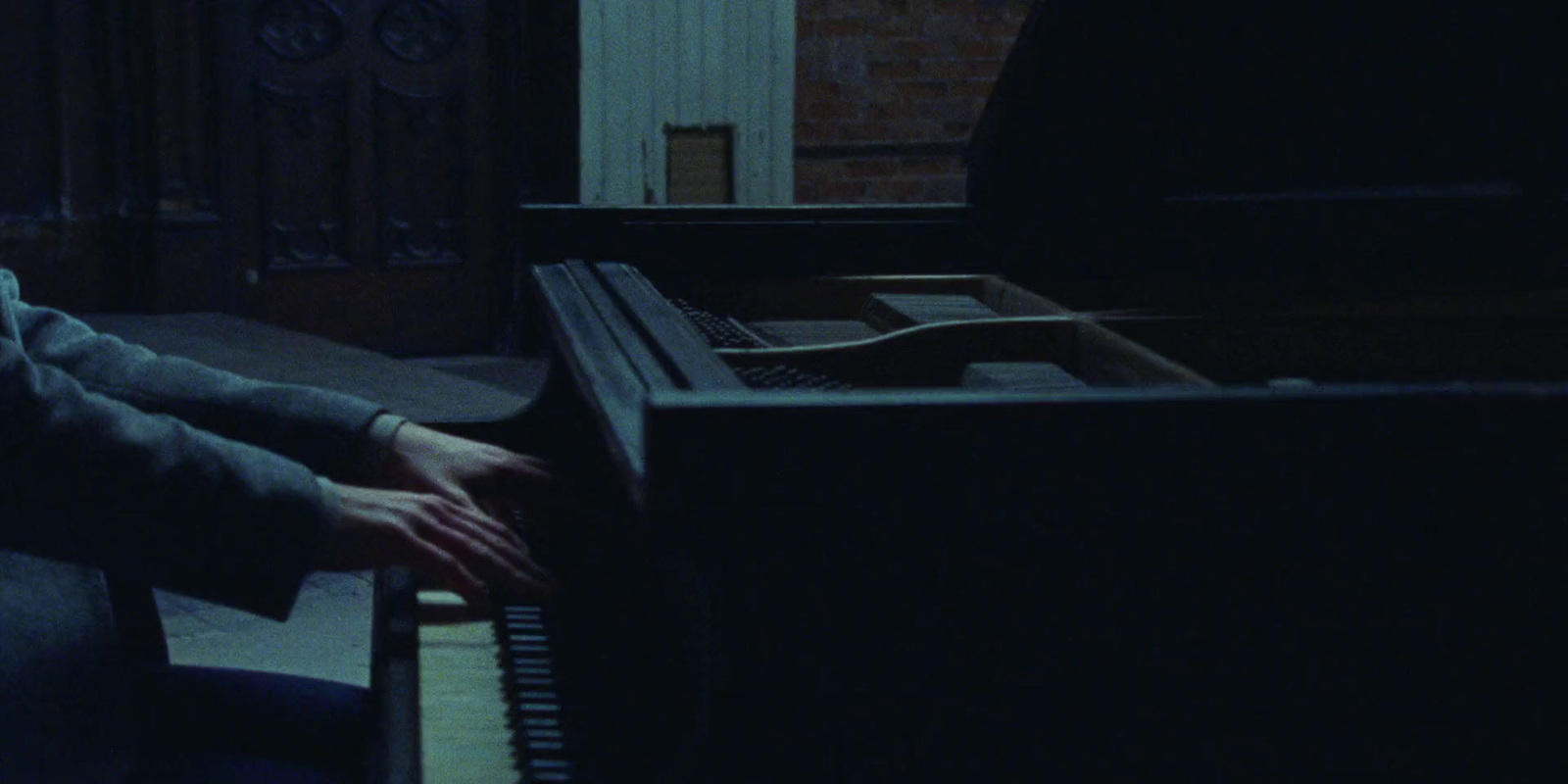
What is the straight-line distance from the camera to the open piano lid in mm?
2051

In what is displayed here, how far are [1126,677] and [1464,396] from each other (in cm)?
25

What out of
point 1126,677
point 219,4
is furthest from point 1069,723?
point 219,4

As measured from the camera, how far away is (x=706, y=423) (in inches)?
40.3

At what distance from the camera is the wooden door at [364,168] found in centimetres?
614

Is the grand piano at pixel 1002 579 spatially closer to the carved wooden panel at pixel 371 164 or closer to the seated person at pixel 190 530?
the seated person at pixel 190 530

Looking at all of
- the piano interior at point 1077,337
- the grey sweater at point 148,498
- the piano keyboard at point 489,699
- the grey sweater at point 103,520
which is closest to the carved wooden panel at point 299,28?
the piano interior at point 1077,337

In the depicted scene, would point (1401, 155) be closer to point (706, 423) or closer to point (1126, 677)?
point (1126, 677)

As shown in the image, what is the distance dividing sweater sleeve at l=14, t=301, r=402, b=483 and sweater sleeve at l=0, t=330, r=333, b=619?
41 cm

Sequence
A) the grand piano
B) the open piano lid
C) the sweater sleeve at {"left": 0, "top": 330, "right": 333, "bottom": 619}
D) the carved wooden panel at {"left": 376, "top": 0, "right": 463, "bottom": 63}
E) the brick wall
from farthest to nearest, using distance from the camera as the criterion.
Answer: the brick wall < the carved wooden panel at {"left": 376, "top": 0, "right": 463, "bottom": 63} < the open piano lid < the sweater sleeve at {"left": 0, "top": 330, "right": 333, "bottom": 619} < the grand piano

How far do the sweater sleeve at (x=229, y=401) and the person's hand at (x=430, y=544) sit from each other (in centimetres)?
30

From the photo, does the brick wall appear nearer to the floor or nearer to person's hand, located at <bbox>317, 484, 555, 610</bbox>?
the floor

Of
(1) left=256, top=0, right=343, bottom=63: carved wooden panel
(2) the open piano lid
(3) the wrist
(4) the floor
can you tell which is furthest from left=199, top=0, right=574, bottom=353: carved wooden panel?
(3) the wrist

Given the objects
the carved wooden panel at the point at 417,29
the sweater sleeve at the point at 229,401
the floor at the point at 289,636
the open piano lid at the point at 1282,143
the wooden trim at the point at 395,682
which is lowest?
the floor at the point at 289,636

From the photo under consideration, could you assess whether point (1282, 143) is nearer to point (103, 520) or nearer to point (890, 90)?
point (103, 520)
